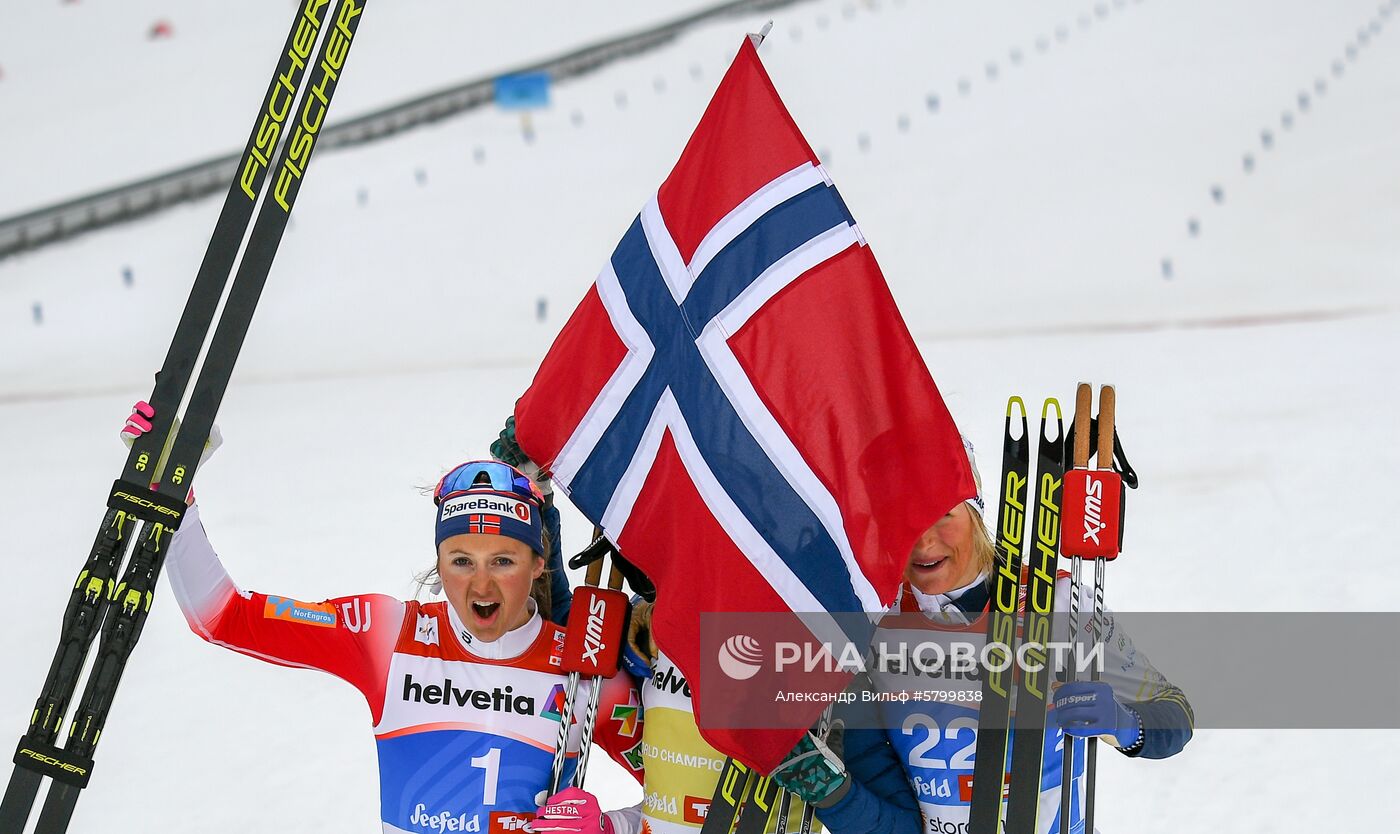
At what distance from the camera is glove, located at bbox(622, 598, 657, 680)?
3139mm

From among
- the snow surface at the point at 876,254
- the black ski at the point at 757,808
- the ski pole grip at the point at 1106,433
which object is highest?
the snow surface at the point at 876,254

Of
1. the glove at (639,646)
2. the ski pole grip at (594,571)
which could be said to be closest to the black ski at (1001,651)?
the glove at (639,646)

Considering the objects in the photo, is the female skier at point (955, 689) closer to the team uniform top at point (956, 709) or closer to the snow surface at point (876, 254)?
the team uniform top at point (956, 709)

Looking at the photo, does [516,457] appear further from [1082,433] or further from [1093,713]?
[1093,713]

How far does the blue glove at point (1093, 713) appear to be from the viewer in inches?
108

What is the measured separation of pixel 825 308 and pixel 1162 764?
10.3 ft

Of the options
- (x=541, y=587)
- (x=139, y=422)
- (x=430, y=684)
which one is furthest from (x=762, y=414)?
(x=139, y=422)

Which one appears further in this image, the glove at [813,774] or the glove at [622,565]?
the glove at [622,565]

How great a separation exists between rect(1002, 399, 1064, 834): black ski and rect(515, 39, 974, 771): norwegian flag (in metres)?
0.25

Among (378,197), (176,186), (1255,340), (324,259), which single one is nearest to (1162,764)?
(1255,340)

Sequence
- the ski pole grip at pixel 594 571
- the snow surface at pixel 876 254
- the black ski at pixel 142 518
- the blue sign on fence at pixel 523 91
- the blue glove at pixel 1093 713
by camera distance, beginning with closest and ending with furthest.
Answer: the black ski at pixel 142 518, the blue glove at pixel 1093 713, the ski pole grip at pixel 594 571, the snow surface at pixel 876 254, the blue sign on fence at pixel 523 91

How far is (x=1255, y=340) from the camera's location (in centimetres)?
1088

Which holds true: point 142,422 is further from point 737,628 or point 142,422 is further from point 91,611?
point 737,628

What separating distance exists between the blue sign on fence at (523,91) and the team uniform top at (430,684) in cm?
1798
